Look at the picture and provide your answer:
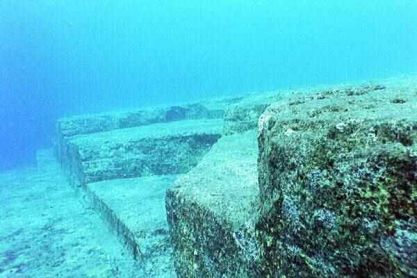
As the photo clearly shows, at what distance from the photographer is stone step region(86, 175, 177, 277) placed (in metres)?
3.86

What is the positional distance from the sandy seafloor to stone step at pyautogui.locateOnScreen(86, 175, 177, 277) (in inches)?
8.4

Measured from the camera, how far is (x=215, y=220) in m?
2.05

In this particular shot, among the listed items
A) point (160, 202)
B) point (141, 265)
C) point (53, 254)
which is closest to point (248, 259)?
point (141, 265)

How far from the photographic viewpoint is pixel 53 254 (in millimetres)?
5062

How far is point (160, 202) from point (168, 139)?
246 cm

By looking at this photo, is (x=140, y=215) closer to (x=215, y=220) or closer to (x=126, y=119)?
(x=215, y=220)

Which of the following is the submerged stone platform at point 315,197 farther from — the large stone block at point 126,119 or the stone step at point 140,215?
the large stone block at point 126,119

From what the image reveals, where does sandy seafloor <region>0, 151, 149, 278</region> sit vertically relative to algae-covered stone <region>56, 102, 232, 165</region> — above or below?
below

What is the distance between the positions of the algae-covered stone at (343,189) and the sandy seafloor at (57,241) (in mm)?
3042

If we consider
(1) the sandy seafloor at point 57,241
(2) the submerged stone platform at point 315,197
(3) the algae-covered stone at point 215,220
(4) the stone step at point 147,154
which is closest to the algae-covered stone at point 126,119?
(1) the sandy seafloor at point 57,241

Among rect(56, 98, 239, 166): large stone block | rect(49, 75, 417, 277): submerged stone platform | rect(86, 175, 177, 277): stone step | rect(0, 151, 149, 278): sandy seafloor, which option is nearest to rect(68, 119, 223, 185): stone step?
rect(86, 175, 177, 277): stone step

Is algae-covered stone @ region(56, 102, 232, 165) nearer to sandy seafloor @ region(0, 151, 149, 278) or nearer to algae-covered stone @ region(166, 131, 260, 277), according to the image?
sandy seafloor @ region(0, 151, 149, 278)

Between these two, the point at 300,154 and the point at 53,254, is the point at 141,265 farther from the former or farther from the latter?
the point at 300,154

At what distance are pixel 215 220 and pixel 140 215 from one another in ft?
8.22
